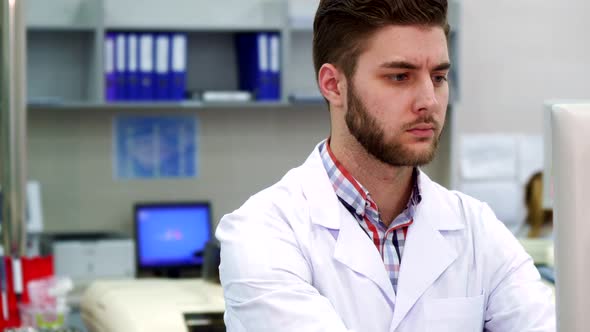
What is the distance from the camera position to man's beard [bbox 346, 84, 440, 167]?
1369mm

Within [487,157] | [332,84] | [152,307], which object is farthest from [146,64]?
[332,84]

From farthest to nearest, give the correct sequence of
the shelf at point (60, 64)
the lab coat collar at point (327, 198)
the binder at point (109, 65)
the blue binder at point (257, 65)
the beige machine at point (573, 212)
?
1. the shelf at point (60, 64)
2. the blue binder at point (257, 65)
3. the binder at point (109, 65)
4. the lab coat collar at point (327, 198)
5. the beige machine at point (573, 212)

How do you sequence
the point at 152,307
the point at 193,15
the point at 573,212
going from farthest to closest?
the point at 193,15 < the point at 152,307 < the point at 573,212

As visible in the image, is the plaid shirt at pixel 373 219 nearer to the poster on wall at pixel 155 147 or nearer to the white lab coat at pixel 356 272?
the white lab coat at pixel 356 272

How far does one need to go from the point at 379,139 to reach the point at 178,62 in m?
3.26

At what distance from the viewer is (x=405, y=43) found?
139 centimetres

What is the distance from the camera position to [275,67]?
182 inches

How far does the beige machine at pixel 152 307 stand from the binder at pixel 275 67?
248 cm

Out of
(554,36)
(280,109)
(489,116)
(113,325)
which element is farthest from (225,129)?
(113,325)

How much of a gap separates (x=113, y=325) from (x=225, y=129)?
3.17 meters

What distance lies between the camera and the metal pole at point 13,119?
2.17m

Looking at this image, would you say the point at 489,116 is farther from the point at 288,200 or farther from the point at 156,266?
the point at 288,200

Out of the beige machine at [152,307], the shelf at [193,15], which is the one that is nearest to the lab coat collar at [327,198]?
the beige machine at [152,307]

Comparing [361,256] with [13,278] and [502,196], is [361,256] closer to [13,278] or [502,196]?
[13,278]
